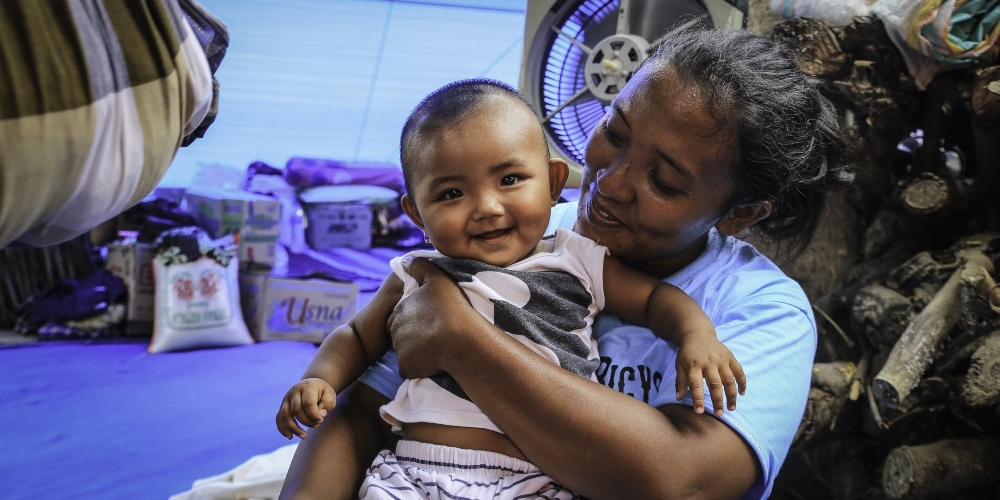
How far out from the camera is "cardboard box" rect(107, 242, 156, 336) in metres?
3.96

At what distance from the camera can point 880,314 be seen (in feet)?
6.64

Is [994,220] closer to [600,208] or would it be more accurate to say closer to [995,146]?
[995,146]

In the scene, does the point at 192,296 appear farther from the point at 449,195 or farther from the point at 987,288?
the point at 987,288

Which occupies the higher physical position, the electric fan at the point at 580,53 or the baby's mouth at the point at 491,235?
the electric fan at the point at 580,53

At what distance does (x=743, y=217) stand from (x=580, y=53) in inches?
48.6

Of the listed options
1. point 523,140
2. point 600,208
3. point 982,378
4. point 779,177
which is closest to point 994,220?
point 982,378

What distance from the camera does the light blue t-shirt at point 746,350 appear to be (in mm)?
1093

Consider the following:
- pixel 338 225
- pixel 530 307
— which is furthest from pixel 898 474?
pixel 338 225

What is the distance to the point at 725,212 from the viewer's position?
53.8 inches

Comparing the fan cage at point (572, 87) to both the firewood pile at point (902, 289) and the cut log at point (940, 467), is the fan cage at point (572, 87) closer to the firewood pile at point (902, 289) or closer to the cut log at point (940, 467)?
the firewood pile at point (902, 289)

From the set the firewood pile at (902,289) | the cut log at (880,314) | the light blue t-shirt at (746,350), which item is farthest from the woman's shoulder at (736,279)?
the cut log at (880,314)

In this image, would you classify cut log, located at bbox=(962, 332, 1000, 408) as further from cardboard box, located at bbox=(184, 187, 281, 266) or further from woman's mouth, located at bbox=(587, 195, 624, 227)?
cardboard box, located at bbox=(184, 187, 281, 266)

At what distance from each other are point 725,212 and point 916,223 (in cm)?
127

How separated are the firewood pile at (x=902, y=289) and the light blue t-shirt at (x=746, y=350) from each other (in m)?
0.62
